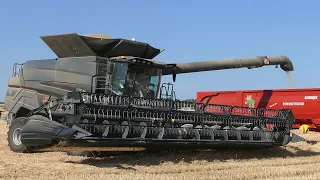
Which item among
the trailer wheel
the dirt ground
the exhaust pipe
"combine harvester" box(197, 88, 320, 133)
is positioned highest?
the exhaust pipe

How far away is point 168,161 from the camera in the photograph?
20.5 feet

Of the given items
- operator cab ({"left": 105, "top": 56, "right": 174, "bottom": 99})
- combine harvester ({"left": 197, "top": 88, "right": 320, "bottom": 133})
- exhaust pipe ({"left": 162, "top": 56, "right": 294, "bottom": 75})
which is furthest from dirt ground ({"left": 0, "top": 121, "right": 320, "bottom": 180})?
combine harvester ({"left": 197, "top": 88, "right": 320, "bottom": 133})

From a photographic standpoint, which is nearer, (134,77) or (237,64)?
(134,77)

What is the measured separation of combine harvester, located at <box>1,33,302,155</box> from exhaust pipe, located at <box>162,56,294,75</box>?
4.41 feet

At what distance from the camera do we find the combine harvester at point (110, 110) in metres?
5.38

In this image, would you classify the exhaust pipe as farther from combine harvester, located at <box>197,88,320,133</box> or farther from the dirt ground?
the dirt ground

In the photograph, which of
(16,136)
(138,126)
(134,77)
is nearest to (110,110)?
(138,126)

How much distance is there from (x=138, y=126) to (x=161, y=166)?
633 mm

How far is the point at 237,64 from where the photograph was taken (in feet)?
33.9

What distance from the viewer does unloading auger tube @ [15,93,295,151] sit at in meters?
5.17

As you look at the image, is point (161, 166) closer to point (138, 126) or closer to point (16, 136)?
point (138, 126)

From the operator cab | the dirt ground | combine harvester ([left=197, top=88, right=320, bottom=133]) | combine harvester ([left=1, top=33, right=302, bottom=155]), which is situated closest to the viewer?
the dirt ground

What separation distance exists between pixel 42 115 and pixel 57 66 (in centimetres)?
162

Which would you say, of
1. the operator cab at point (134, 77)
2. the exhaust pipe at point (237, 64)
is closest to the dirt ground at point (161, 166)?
the operator cab at point (134, 77)
